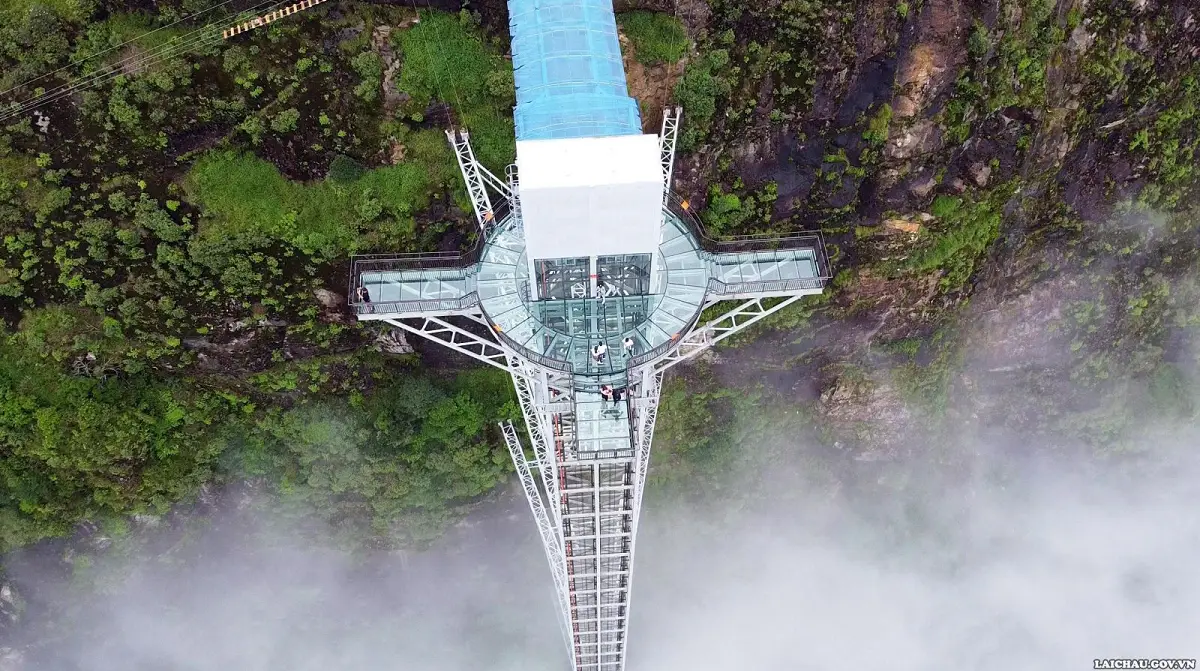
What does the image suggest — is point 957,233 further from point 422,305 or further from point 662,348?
point 422,305

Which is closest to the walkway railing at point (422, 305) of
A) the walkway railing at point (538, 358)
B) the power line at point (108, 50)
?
the walkway railing at point (538, 358)

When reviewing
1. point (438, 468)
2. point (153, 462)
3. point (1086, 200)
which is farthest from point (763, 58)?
point (153, 462)

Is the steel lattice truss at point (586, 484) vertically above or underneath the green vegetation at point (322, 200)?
underneath

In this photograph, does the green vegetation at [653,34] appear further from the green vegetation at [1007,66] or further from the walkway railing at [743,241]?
the green vegetation at [1007,66]

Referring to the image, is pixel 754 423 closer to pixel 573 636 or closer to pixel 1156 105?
pixel 573 636

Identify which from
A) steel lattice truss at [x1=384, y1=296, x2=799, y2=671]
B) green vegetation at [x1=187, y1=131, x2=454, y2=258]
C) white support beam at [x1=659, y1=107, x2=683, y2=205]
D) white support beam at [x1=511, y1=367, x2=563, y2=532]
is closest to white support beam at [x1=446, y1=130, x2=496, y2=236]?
green vegetation at [x1=187, y1=131, x2=454, y2=258]

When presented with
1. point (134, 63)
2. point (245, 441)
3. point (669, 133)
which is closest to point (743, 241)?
point (669, 133)
